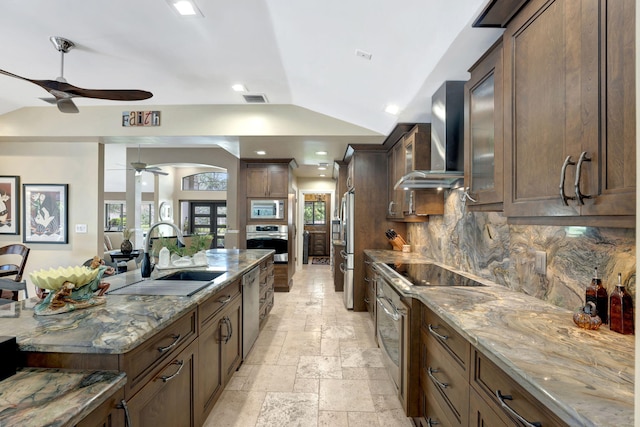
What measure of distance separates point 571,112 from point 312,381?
238cm

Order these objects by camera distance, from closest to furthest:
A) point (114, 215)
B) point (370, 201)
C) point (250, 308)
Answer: point (250, 308)
point (370, 201)
point (114, 215)

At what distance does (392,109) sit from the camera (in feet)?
9.54

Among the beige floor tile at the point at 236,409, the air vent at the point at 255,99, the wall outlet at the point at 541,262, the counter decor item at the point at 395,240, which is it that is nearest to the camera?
the wall outlet at the point at 541,262

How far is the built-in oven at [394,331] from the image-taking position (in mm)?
1901

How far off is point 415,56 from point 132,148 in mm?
6555

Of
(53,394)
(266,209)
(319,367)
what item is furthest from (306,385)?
(266,209)

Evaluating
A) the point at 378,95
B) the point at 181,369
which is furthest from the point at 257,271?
the point at 378,95

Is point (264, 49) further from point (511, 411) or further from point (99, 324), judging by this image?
point (511, 411)

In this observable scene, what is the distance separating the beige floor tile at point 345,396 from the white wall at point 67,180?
161 inches

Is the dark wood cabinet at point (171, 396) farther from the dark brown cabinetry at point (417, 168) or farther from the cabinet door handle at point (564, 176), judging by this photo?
the dark brown cabinetry at point (417, 168)

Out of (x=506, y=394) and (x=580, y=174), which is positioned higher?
(x=580, y=174)

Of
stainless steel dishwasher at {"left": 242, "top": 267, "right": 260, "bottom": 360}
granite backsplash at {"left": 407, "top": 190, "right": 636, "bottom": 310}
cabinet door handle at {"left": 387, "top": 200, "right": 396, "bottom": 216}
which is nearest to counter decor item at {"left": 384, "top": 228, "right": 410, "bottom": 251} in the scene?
cabinet door handle at {"left": 387, "top": 200, "right": 396, "bottom": 216}

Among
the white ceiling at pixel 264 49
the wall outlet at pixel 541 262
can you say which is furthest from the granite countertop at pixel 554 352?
the white ceiling at pixel 264 49

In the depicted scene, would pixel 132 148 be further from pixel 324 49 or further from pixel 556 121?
pixel 556 121
